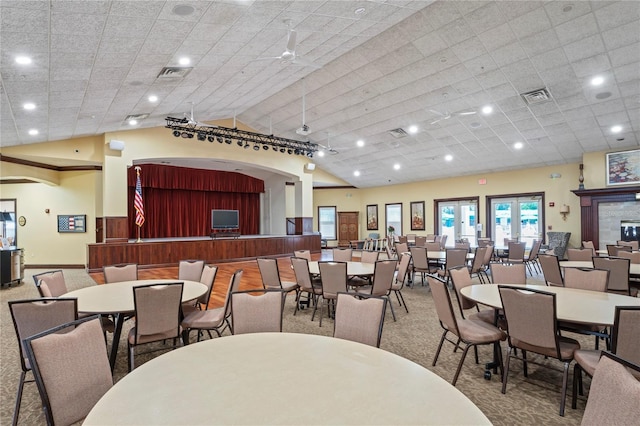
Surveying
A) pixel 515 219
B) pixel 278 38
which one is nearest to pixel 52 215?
pixel 278 38

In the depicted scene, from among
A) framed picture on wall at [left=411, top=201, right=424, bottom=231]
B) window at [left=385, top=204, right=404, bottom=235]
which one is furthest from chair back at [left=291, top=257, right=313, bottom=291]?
window at [left=385, top=204, right=404, bottom=235]

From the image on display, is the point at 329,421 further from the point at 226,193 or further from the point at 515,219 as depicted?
the point at 226,193

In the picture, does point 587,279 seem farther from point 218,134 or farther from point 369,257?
point 218,134

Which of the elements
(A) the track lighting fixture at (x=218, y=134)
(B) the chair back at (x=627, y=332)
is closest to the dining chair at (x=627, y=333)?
(B) the chair back at (x=627, y=332)

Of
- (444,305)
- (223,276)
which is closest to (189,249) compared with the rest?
(223,276)

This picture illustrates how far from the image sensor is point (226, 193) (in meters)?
15.9

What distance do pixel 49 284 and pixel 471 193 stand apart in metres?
13.2

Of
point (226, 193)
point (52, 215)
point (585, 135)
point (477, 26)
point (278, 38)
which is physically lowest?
point (52, 215)

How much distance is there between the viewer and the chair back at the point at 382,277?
15.0 ft

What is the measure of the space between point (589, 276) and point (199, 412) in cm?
421

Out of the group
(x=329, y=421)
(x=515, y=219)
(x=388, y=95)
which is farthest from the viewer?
(x=515, y=219)

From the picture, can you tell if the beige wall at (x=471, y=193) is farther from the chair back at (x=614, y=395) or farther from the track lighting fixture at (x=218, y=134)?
the chair back at (x=614, y=395)

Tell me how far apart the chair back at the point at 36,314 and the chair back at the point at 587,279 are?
4.85 m

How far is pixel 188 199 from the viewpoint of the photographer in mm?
14898
